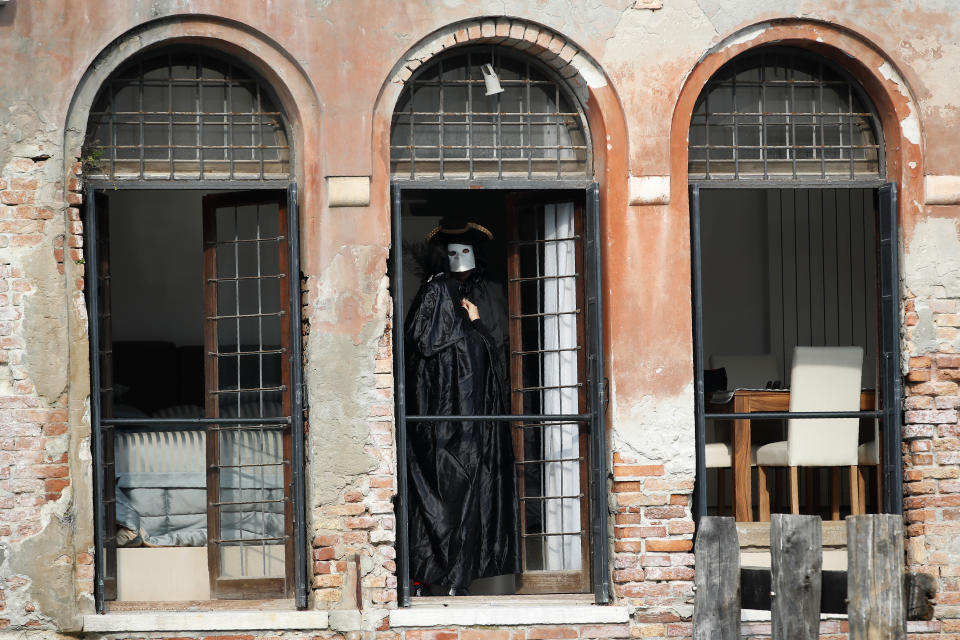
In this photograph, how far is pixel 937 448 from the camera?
7.38 metres

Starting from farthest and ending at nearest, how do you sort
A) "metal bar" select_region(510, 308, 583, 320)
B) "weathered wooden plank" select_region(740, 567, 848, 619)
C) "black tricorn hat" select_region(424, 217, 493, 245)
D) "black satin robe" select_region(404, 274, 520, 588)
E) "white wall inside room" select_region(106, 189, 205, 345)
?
"white wall inside room" select_region(106, 189, 205, 345) < "black tricorn hat" select_region(424, 217, 493, 245) < "black satin robe" select_region(404, 274, 520, 588) < "metal bar" select_region(510, 308, 583, 320) < "weathered wooden plank" select_region(740, 567, 848, 619)

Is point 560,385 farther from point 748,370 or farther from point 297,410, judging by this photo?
point 748,370

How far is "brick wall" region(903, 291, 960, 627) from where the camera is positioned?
24.1ft

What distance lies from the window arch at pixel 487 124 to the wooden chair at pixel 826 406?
1.88 m

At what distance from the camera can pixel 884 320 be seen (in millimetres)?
7523

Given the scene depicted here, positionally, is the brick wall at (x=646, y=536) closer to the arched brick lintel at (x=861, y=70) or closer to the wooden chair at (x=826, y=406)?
the wooden chair at (x=826, y=406)

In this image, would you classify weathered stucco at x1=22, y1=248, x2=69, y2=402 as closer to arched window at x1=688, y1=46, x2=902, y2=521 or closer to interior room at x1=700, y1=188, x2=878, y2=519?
arched window at x1=688, y1=46, x2=902, y2=521

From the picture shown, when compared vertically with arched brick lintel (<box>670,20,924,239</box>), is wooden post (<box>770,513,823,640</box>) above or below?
below

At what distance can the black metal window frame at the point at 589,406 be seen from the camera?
7234 millimetres

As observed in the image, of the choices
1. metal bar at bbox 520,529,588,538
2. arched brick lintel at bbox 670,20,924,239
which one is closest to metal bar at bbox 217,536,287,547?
metal bar at bbox 520,529,588,538

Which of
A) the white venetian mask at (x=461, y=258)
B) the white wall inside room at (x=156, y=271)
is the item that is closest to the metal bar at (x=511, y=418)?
the white venetian mask at (x=461, y=258)

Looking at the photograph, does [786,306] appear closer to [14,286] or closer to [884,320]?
[884,320]

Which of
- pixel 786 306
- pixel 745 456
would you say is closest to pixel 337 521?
pixel 745 456

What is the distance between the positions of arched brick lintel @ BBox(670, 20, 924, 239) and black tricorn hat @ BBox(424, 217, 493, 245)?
1328 millimetres
